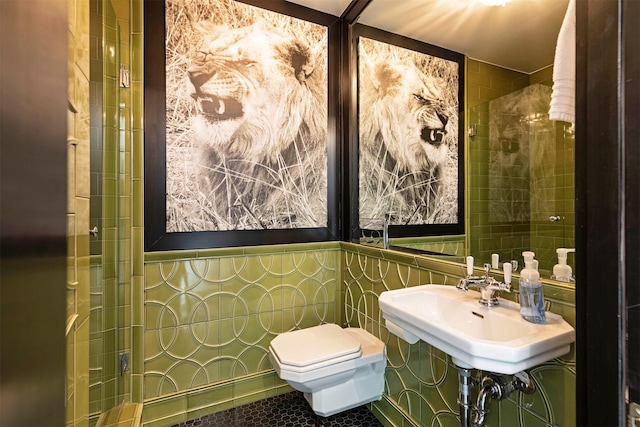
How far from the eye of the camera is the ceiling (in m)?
1.14

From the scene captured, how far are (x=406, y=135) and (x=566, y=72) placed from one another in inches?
41.8

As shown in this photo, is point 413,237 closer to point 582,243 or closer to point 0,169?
point 582,243

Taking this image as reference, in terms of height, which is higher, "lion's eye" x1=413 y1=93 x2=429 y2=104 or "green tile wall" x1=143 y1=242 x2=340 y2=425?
"lion's eye" x1=413 y1=93 x2=429 y2=104

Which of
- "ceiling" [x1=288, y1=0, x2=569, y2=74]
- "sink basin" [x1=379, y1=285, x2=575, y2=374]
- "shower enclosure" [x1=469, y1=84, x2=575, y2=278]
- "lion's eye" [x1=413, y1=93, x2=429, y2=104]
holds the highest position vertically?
"ceiling" [x1=288, y1=0, x2=569, y2=74]

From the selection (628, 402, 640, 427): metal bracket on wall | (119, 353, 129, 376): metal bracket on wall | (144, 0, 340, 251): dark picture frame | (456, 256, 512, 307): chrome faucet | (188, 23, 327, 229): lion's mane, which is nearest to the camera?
(628, 402, 640, 427): metal bracket on wall

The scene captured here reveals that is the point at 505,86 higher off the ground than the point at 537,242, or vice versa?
the point at 505,86

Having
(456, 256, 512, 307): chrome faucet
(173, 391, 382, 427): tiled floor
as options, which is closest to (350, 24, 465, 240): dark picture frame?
(456, 256, 512, 307): chrome faucet

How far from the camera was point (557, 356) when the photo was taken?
84cm

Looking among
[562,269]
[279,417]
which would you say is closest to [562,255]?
[562,269]

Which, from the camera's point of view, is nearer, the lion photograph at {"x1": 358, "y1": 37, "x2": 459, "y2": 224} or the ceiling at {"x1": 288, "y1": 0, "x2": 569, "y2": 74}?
the ceiling at {"x1": 288, "y1": 0, "x2": 569, "y2": 74}

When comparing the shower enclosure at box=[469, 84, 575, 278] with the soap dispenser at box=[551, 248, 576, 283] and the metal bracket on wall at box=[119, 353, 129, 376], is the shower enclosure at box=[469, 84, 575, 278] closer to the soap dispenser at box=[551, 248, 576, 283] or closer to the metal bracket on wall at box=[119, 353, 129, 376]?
the soap dispenser at box=[551, 248, 576, 283]

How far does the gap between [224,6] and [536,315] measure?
2158 mm

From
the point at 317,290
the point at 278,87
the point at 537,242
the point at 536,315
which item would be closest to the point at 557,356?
the point at 536,315

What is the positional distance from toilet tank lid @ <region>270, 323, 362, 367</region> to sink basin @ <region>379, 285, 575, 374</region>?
13.8 inches
